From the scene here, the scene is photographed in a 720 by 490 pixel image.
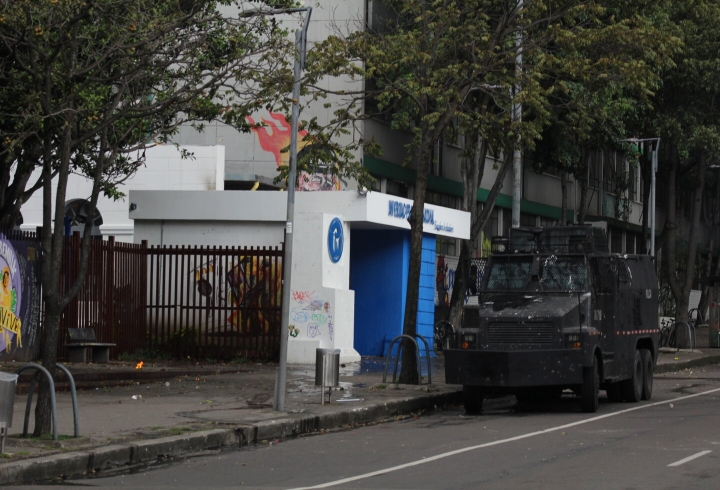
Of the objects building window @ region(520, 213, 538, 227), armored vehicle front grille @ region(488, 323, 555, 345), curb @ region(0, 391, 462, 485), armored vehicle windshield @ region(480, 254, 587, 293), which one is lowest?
curb @ region(0, 391, 462, 485)

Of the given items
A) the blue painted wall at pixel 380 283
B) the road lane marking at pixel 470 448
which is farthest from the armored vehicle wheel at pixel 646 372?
the blue painted wall at pixel 380 283

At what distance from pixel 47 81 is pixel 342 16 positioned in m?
20.8

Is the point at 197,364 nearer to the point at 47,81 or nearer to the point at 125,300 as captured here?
the point at 125,300

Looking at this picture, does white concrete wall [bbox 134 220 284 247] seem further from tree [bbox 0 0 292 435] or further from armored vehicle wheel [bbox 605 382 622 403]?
tree [bbox 0 0 292 435]

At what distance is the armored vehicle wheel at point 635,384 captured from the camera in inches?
735

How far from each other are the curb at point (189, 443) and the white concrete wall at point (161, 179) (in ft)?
52.4

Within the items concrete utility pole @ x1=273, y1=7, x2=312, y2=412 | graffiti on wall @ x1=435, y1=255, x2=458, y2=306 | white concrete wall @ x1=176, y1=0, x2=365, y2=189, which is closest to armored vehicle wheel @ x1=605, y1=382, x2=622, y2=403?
concrete utility pole @ x1=273, y1=7, x2=312, y2=412

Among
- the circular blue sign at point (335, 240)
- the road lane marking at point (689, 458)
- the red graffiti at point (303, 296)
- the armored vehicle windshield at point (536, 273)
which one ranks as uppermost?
the circular blue sign at point (335, 240)

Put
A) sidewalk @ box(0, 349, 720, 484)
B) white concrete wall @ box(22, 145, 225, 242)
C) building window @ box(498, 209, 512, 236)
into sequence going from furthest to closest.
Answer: building window @ box(498, 209, 512, 236), white concrete wall @ box(22, 145, 225, 242), sidewalk @ box(0, 349, 720, 484)

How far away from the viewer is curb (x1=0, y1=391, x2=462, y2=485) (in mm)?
10609

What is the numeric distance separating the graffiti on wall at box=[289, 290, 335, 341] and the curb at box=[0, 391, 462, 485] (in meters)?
6.54

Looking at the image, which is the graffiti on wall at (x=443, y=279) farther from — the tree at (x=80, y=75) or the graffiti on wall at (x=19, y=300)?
the tree at (x=80, y=75)

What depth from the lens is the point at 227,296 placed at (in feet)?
81.7

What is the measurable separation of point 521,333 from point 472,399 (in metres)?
1.35
